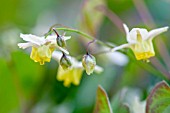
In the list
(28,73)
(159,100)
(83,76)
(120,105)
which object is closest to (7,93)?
(28,73)

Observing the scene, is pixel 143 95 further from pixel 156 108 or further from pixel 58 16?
pixel 58 16

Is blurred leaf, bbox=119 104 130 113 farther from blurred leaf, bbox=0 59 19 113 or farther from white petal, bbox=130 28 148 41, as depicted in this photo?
blurred leaf, bbox=0 59 19 113

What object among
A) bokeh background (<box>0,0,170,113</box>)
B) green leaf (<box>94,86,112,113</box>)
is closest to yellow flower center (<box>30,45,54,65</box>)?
green leaf (<box>94,86,112,113</box>)

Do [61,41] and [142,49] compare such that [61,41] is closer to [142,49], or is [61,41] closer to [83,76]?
[142,49]

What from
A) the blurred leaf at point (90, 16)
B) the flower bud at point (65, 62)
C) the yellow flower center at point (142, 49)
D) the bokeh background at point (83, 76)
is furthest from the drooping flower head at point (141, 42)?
the blurred leaf at point (90, 16)

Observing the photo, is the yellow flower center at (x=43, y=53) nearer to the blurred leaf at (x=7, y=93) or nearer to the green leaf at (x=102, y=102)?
the green leaf at (x=102, y=102)
